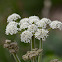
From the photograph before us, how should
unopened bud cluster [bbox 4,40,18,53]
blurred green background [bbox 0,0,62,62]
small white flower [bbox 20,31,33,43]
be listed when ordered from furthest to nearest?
blurred green background [bbox 0,0,62,62], small white flower [bbox 20,31,33,43], unopened bud cluster [bbox 4,40,18,53]

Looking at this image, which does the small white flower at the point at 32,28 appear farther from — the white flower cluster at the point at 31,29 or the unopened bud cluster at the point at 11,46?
the unopened bud cluster at the point at 11,46

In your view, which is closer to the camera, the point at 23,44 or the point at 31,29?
the point at 31,29

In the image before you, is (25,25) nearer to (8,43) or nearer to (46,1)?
(8,43)

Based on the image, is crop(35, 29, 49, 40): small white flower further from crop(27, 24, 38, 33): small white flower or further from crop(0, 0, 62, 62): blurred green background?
crop(0, 0, 62, 62): blurred green background

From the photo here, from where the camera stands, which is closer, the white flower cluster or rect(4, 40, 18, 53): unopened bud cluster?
rect(4, 40, 18, 53): unopened bud cluster

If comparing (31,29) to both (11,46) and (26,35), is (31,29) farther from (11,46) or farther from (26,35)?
(11,46)

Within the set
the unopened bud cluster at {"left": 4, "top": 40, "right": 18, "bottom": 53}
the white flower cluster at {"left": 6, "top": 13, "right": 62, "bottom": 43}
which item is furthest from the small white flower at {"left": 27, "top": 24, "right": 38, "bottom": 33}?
the unopened bud cluster at {"left": 4, "top": 40, "right": 18, "bottom": 53}

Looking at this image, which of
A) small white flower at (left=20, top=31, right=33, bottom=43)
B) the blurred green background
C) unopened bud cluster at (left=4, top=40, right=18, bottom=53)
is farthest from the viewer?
the blurred green background

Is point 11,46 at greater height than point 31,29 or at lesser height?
lesser

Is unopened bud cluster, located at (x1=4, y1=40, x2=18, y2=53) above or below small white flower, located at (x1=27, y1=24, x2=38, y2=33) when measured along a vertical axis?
below

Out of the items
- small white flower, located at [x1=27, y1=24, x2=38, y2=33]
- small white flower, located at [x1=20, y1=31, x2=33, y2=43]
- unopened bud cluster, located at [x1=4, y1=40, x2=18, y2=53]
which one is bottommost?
unopened bud cluster, located at [x1=4, y1=40, x2=18, y2=53]

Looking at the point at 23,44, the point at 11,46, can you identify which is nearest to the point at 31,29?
the point at 11,46
